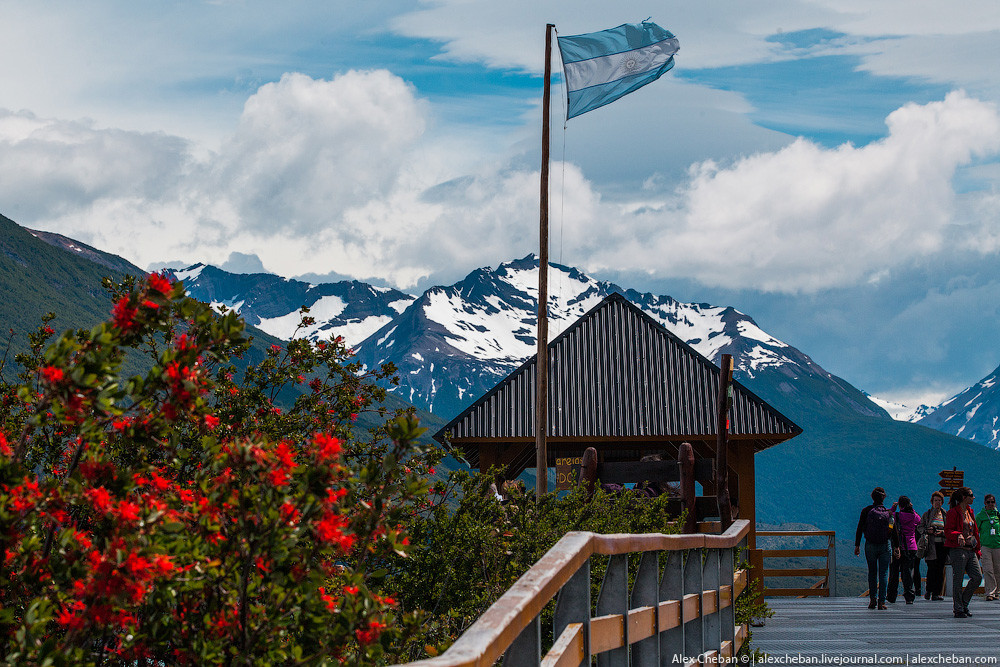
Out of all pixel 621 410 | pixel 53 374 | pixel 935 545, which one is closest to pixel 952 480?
pixel 935 545

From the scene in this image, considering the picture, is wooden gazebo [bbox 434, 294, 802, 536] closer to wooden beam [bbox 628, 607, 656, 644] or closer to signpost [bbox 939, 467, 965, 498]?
signpost [bbox 939, 467, 965, 498]

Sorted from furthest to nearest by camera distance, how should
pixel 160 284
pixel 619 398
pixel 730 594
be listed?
pixel 619 398 < pixel 730 594 < pixel 160 284

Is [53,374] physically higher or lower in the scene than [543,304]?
lower

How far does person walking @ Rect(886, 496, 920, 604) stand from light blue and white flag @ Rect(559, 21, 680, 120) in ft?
22.4

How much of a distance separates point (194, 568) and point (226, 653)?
15.0 inches

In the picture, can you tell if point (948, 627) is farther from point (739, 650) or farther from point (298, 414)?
point (298, 414)

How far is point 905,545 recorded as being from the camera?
15.7 m

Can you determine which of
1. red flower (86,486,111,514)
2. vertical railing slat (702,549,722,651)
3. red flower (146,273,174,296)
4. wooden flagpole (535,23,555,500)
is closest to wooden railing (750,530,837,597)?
wooden flagpole (535,23,555,500)

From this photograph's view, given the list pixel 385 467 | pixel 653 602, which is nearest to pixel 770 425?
pixel 653 602

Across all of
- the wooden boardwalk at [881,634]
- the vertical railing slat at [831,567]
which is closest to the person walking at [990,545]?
the wooden boardwalk at [881,634]

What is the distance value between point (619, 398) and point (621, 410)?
0.35 meters

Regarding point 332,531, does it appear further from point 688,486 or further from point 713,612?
point 688,486

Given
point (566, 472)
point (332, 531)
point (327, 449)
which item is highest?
point (327, 449)

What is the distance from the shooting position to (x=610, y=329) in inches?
874
